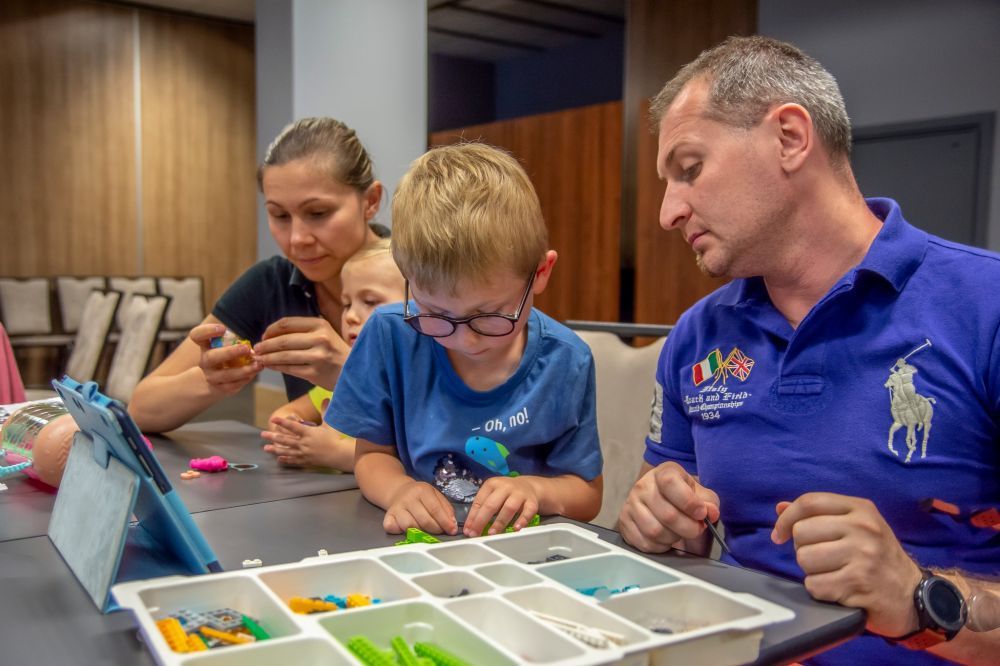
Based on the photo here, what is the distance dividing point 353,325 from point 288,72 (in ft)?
10.8

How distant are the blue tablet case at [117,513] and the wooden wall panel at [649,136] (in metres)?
4.43

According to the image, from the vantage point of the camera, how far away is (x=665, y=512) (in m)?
0.97

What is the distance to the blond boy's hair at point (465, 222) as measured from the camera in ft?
3.67

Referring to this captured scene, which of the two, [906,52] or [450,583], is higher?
[906,52]

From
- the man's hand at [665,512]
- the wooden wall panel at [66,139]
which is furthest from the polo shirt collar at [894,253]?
the wooden wall panel at [66,139]

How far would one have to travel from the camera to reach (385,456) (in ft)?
4.31

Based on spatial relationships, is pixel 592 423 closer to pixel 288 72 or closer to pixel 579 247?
pixel 288 72

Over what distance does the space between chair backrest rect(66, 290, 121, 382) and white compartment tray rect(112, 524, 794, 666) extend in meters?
4.28

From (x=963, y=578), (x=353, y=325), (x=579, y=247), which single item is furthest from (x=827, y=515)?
(x=579, y=247)

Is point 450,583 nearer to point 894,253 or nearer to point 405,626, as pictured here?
point 405,626

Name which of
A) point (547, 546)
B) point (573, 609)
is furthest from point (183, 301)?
point (573, 609)

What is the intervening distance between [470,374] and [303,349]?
40 cm

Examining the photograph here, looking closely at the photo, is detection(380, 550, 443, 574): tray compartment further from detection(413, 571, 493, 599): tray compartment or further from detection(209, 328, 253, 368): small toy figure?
detection(209, 328, 253, 368): small toy figure

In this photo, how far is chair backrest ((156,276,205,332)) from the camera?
7.25 metres
